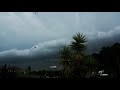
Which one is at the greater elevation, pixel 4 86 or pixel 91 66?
pixel 91 66

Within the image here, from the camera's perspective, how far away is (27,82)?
3762 mm
